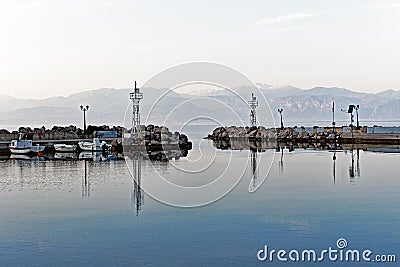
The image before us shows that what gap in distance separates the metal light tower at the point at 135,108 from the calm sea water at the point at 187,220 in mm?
20622

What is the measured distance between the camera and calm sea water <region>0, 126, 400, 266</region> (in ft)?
41.1

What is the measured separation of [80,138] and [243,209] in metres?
40.7

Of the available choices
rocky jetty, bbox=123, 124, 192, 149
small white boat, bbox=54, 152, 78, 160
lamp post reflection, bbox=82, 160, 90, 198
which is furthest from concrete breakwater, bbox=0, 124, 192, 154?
lamp post reflection, bbox=82, 160, 90, 198

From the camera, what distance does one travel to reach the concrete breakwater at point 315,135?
55188 mm

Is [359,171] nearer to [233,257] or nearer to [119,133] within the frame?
[233,257]

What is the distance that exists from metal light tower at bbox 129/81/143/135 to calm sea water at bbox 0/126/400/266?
2062 centimetres

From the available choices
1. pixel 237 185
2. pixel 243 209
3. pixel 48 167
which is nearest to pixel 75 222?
pixel 243 209

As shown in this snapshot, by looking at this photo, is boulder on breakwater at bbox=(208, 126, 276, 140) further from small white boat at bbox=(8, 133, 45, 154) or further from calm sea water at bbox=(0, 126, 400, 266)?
calm sea water at bbox=(0, 126, 400, 266)

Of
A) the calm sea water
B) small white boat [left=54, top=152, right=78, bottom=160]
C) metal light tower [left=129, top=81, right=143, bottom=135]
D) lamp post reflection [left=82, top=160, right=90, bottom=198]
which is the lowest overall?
the calm sea water

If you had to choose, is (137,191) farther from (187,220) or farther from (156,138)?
(156,138)

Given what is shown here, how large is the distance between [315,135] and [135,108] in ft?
79.1

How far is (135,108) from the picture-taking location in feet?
159

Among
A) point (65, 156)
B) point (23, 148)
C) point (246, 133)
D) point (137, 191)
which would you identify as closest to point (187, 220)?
point (137, 191)

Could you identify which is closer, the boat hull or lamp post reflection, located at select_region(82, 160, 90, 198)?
lamp post reflection, located at select_region(82, 160, 90, 198)
